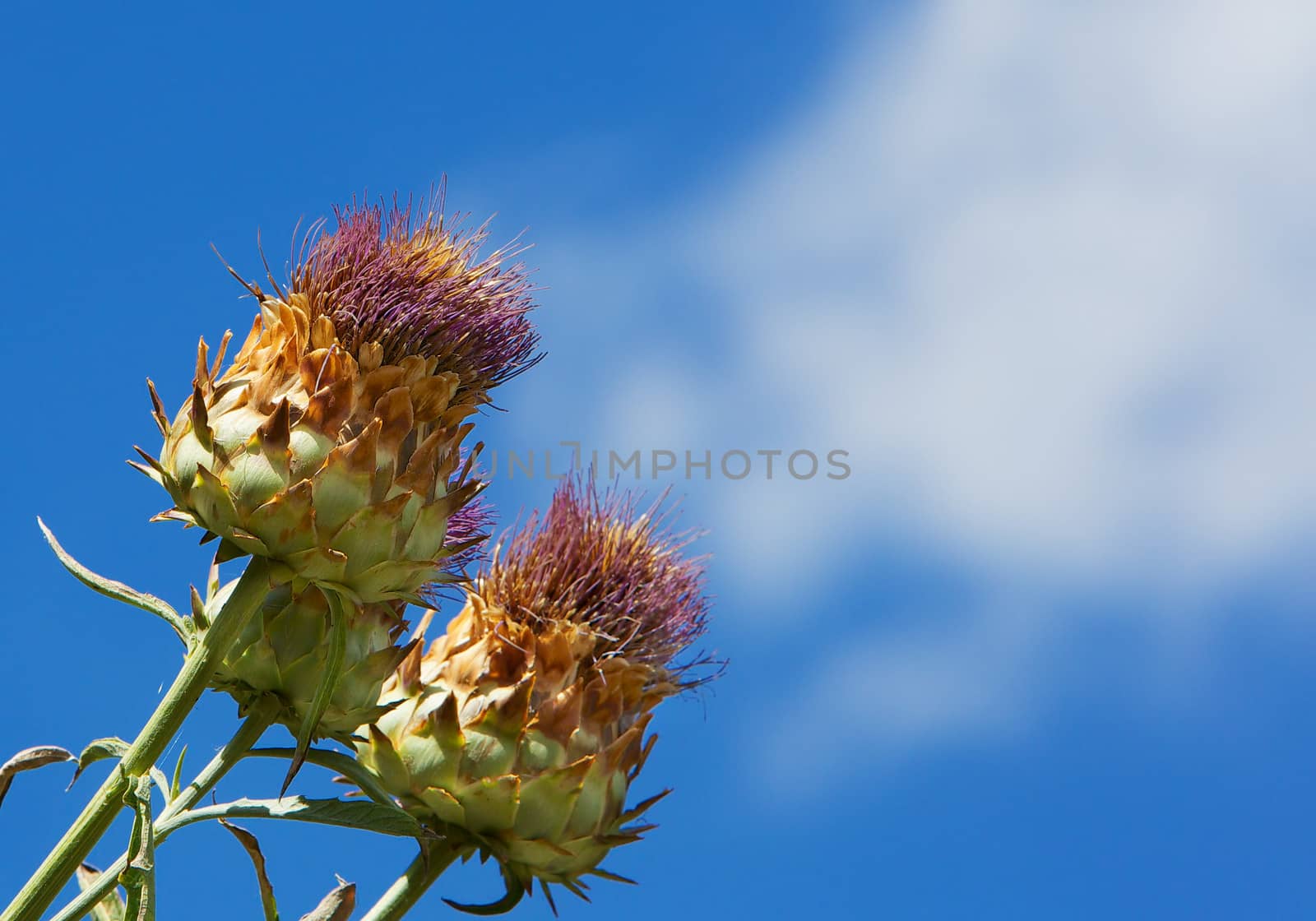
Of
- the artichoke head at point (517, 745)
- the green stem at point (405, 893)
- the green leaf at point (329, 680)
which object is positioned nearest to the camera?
the green leaf at point (329, 680)

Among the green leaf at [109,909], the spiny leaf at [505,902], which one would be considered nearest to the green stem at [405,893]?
the spiny leaf at [505,902]

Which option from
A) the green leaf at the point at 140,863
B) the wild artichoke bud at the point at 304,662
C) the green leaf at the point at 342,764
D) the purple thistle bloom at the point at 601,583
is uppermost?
the purple thistle bloom at the point at 601,583

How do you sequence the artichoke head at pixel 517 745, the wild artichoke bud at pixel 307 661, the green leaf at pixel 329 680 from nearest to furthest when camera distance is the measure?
the green leaf at pixel 329 680 < the wild artichoke bud at pixel 307 661 < the artichoke head at pixel 517 745

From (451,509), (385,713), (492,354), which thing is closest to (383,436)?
(451,509)

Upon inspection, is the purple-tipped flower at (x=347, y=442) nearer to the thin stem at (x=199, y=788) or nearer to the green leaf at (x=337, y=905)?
the thin stem at (x=199, y=788)

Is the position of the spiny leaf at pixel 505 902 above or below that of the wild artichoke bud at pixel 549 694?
below

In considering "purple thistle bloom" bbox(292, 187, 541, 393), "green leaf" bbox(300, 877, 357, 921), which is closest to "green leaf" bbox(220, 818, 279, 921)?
"green leaf" bbox(300, 877, 357, 921)

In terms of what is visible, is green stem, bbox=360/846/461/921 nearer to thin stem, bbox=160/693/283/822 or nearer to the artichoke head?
the artichoke head
